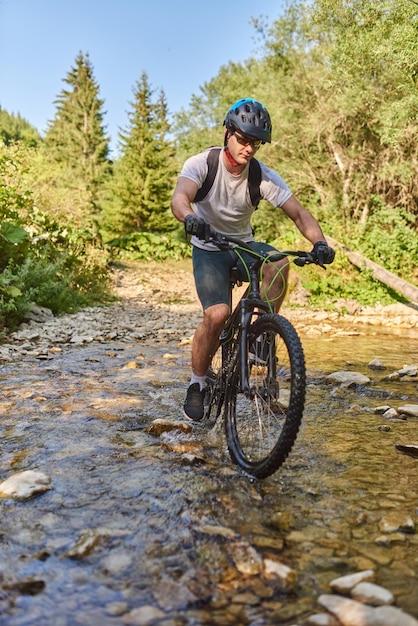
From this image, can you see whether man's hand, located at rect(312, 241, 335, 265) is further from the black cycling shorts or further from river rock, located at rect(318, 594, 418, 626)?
river rock, located at rect(318, 594, 418, 626)

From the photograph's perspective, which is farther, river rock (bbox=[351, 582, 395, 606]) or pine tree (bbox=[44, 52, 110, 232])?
pine tree (bbox=[44, 52, 110, 232])

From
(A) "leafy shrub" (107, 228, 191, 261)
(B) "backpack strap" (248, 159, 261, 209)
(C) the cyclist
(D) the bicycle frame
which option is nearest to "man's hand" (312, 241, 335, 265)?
(C) the cyclist

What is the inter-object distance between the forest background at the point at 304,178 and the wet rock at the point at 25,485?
17.1 ft

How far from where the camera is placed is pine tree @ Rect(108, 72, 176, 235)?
2880cm

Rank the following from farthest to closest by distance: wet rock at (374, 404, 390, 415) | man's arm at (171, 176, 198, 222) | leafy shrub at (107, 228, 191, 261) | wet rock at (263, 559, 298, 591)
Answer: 1. leafy shrub at (107, 228, 191, 261)
2. wet rock at (374, 404, 390, 415)
3. man's arm at (171, 176, 198, 222)
4. wet rock at (263, 559, 298, 591)

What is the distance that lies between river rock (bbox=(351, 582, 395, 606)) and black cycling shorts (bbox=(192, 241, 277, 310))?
2198 mm

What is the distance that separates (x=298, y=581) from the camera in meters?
1.91

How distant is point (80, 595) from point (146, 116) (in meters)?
35.9

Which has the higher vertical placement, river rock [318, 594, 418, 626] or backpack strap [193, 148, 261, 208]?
backpack strap [193, 148, 261, 208]

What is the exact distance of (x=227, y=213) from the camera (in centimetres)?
398

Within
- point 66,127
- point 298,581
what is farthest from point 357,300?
point 66,127

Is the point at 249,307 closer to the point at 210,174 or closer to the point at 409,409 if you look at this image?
the point at 210,174

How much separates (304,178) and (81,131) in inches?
1112

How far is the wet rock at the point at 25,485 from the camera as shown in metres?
2.57
